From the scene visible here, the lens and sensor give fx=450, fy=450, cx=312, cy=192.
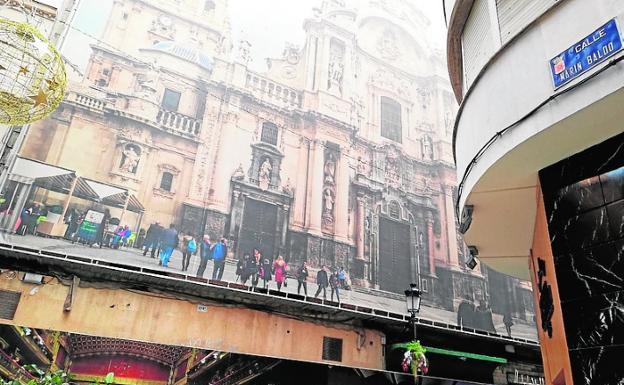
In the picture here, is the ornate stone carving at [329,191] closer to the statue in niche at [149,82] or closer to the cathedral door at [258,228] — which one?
the cathedral door at [258,228]

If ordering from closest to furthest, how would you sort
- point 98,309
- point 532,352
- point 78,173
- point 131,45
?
1. point 98,309
2. point 78,173
3. point 532,352
4. point 131,45

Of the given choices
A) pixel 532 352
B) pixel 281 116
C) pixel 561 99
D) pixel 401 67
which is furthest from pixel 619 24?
pixel 401 67

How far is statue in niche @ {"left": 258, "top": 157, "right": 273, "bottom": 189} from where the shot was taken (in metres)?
14.7

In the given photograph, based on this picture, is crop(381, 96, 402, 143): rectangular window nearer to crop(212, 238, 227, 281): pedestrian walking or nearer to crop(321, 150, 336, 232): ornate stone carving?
crop(321, 150, 336, 232): ornate stone carving

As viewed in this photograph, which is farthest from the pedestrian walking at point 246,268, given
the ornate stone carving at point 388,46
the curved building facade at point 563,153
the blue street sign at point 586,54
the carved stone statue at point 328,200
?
the ornate stone carving at point 388,46

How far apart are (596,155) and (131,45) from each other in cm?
1395

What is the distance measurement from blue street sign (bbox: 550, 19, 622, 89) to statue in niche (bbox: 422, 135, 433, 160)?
14913 millimetres

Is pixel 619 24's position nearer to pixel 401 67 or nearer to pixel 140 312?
pixel 140 312

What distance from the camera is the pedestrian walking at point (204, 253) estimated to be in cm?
1230

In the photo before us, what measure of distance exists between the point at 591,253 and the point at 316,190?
1145 cm

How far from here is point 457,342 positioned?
12.1m

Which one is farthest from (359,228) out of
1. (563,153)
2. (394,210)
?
(563,153)

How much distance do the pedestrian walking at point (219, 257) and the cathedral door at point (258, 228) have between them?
0.53 m

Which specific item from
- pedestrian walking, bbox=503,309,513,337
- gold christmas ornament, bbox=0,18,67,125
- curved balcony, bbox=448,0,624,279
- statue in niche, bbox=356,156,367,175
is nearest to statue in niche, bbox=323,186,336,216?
statue in niche, bbox=356,156,367,175
